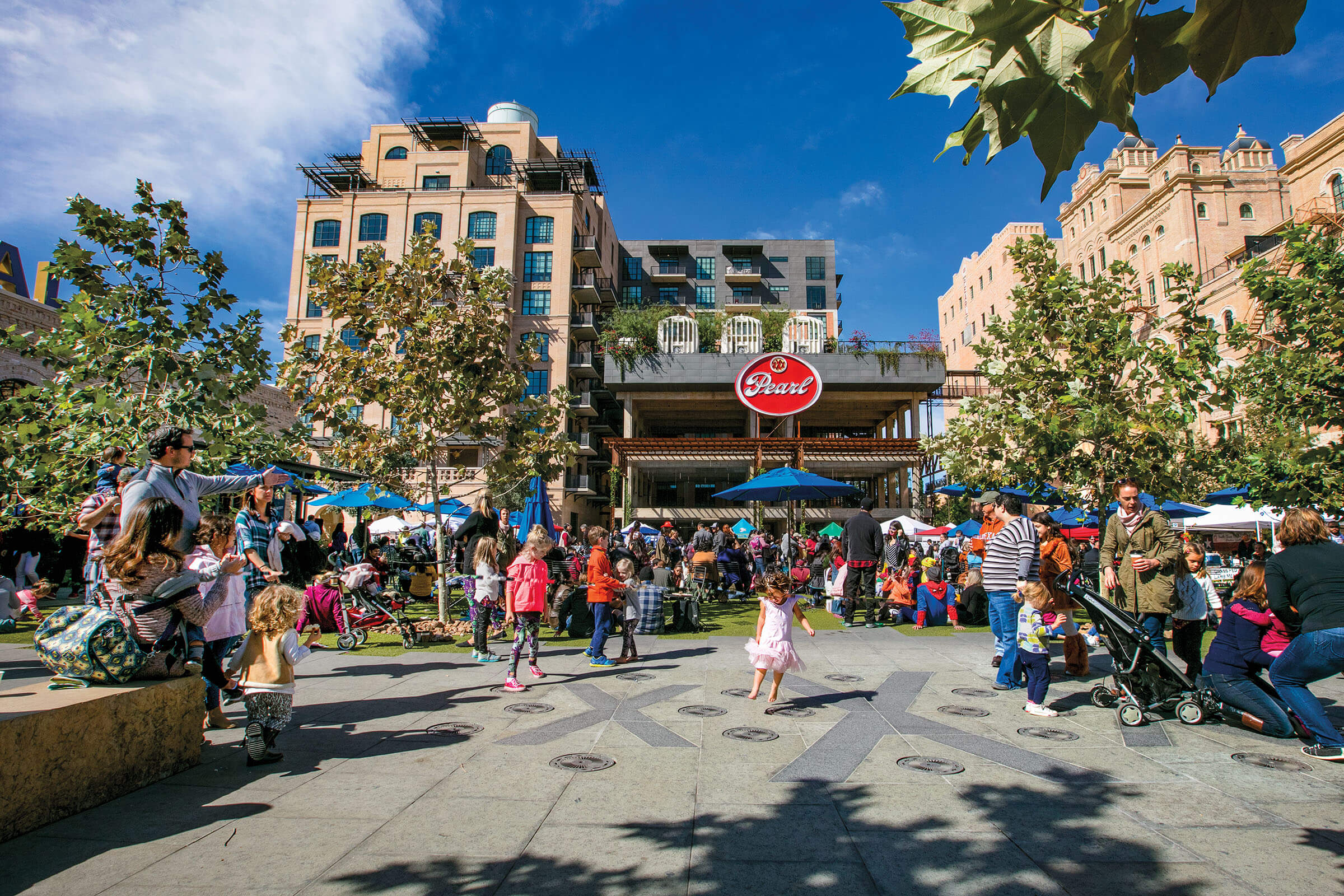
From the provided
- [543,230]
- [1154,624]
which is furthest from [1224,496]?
[543,230]

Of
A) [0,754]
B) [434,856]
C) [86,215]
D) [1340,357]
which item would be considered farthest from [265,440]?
[1340,357]

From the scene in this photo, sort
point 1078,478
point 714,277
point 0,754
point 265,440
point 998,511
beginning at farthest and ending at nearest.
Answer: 1. point 714,277
2. point 1078,478
3. point 265,440
4. point 998,511
5. point 0,754

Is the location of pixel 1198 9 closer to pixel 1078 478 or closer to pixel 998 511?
pixel 998 511

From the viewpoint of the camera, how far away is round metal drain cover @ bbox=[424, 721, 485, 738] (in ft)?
16.4

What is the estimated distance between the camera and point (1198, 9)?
1.63 metres

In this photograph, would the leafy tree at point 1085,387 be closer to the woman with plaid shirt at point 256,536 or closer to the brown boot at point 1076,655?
the brown boot at point 1076,655

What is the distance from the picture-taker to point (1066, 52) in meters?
1.54

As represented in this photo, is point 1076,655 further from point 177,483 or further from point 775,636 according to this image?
point 177,483

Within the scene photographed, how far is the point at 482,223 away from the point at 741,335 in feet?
71.7

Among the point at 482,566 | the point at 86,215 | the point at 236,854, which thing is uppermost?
the point at 86,215

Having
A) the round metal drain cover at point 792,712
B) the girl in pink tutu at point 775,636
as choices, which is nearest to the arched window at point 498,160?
the girl in pink tutu at point 775,636

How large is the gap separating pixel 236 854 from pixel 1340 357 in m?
16.6

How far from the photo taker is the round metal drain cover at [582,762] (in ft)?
14.1

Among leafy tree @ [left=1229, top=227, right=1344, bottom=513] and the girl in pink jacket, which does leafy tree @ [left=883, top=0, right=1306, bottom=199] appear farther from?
leafy tree @ [left=1229, top=227, right=1344, bottom=513]
